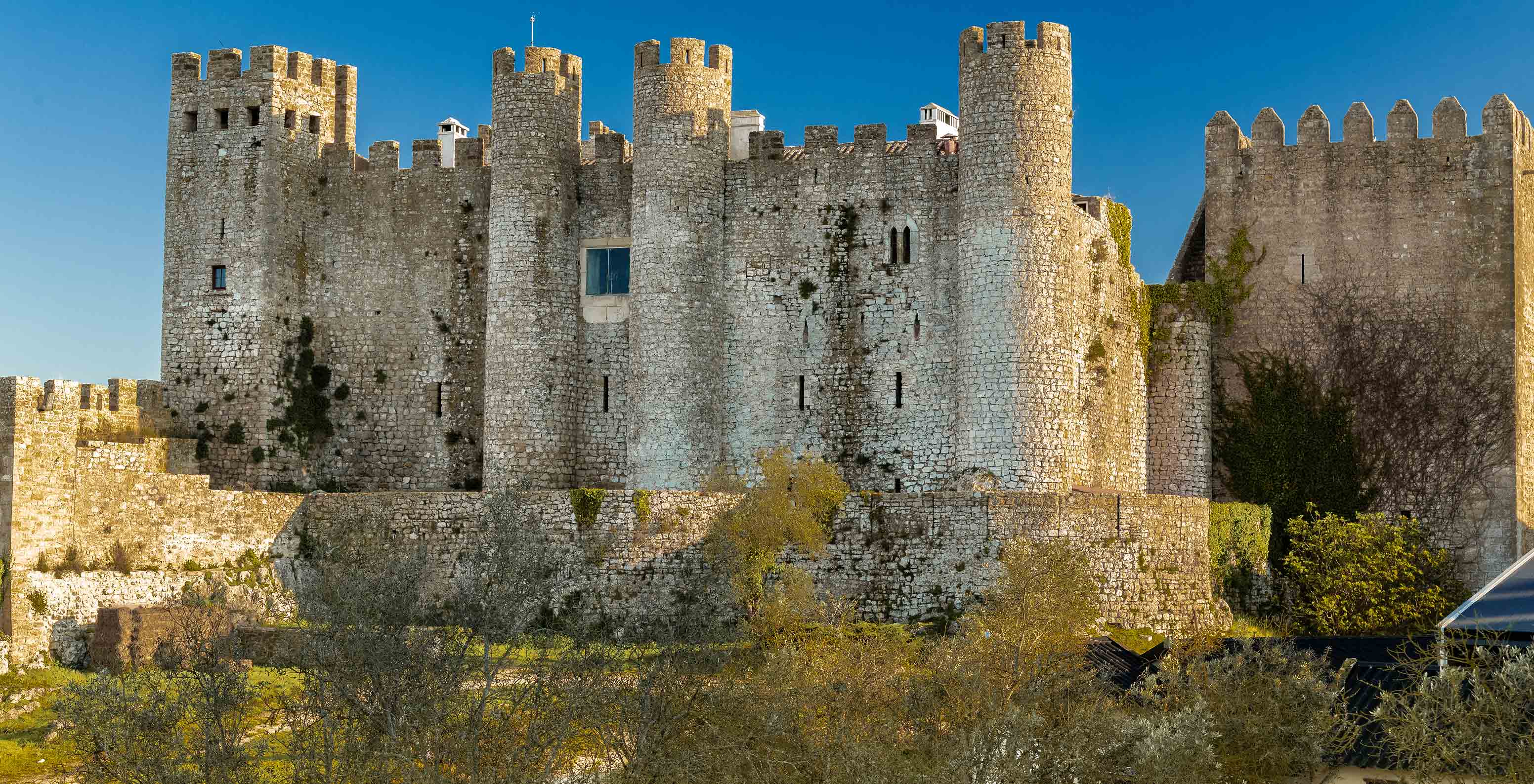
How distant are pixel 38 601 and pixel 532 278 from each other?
1368cm

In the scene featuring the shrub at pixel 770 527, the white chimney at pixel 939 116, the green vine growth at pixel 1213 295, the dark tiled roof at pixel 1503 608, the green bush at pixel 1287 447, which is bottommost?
the dark tiled roof at pixel 1503 608

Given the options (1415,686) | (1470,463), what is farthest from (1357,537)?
(1415,686)

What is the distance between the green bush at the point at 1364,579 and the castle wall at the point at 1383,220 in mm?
2324

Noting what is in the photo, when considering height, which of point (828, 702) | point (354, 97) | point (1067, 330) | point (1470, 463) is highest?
point (354, 97)

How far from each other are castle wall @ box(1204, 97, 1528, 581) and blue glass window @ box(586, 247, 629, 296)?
14.1 m

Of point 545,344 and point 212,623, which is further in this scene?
point 545,344

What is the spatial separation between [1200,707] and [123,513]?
22583 millimetres

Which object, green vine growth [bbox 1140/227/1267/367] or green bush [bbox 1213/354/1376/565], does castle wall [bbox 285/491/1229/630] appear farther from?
green vine growth [bbox 1140/227/1267/367]

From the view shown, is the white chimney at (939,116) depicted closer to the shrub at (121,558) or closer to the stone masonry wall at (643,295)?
the stone masonry wall at (643,295)

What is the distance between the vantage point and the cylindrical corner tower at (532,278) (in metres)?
43.8

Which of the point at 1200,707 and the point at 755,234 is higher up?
the point at 755,234

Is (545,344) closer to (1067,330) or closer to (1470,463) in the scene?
(1067,330)

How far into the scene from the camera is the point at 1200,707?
25000 millimetres

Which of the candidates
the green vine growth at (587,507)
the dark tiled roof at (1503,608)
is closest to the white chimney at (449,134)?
the green vine growth at (587,507)
